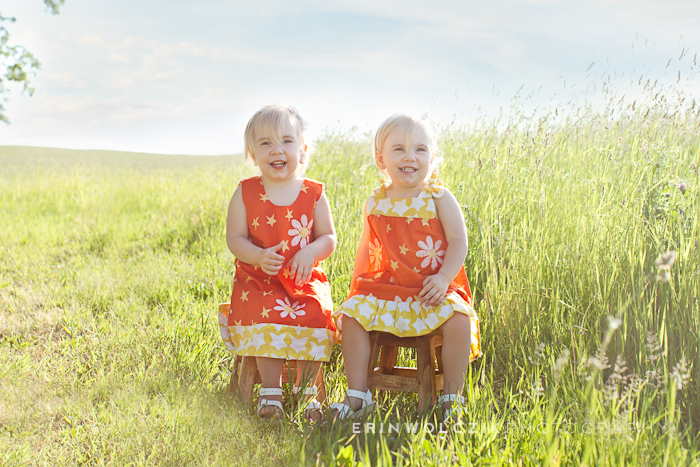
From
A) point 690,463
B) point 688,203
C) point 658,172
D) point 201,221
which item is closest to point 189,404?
point 690,463

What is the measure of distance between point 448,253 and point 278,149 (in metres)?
0.89

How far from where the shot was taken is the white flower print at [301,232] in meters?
2.51

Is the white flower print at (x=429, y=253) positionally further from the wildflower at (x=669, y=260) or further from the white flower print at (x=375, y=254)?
the wildflower at (x=669, y=260)

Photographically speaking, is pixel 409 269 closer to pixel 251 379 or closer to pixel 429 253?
pixel 429 253

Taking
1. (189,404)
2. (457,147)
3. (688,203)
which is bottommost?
(189,404)

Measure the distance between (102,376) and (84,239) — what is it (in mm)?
3303

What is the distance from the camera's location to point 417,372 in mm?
2205

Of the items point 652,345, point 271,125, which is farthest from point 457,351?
point 271,125

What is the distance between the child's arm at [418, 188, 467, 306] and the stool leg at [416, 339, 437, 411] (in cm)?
18

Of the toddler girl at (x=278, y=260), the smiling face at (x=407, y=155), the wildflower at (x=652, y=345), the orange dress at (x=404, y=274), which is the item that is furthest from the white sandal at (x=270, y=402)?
the wildflower at (x=652, y=345)

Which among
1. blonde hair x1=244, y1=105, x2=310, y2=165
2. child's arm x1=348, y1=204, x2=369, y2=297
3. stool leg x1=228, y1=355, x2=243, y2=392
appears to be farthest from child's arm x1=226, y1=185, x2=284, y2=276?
stool leg x1=228, y1=355, x2=243, y2=392

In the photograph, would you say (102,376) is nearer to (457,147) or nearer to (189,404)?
(189,404)

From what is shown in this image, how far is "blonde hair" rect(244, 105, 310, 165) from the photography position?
2.44 m

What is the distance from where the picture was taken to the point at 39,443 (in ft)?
7.18
